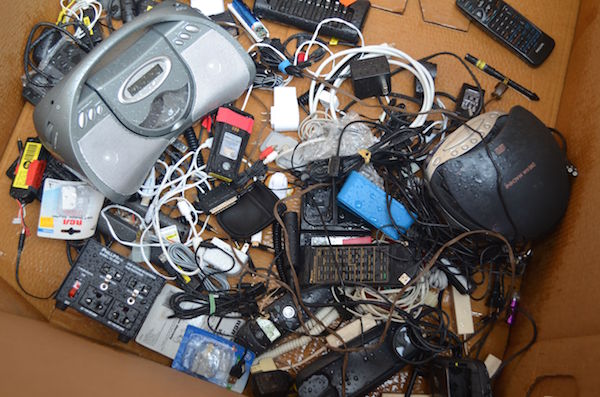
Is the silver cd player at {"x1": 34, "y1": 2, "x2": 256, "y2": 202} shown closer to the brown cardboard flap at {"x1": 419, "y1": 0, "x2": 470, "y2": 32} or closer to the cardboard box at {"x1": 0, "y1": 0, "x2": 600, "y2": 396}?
the cardboard box at {"x1": 0, "y1": 0, "x2": 600, "y2": 396}

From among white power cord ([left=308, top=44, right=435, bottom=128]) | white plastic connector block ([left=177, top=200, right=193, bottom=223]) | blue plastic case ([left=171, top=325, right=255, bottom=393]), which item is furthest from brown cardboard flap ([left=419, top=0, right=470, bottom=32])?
blue plastic case ([left=171, top=325, right=255, bottom=393])

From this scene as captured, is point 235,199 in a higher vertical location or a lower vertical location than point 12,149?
higher

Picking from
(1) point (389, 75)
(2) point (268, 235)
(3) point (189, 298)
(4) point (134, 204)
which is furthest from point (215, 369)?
(1) point (389, 75)

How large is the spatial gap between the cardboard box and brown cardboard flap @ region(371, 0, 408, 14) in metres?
0.01

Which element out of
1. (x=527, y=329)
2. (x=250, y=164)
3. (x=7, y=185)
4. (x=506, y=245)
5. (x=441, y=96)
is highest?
(x=441, y=96)

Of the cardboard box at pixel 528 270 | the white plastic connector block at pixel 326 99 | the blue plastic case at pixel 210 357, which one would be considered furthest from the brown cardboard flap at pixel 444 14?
the blue plastic case at pixel 210 357

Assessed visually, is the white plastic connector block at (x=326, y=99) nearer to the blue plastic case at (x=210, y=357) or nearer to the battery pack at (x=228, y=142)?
the battery pack at (x=228, y=142)

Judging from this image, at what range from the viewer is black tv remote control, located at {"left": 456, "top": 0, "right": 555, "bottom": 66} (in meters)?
1.34

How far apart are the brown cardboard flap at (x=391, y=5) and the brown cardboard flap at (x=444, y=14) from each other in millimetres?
60

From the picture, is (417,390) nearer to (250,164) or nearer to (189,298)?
(189,298)

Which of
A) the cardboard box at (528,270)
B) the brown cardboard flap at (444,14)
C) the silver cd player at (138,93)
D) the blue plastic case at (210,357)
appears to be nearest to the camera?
the cardboard box at (528,270)

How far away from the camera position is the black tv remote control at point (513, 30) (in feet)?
4.40

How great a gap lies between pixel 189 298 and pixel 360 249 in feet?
1.42

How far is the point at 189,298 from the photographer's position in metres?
1.21
